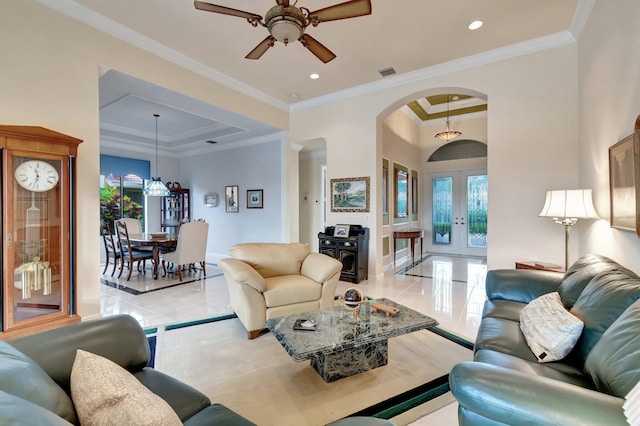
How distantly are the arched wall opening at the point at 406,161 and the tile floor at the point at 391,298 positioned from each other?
74cm

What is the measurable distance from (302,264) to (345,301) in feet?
4.57

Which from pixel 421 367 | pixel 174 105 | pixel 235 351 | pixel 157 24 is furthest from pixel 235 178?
pixel 421 367

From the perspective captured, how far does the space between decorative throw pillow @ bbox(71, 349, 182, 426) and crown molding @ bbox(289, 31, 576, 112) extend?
5051 mm

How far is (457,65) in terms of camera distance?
14.3 feet

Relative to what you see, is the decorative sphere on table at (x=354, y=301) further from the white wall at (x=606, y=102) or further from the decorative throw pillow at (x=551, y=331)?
the white wall at (x=606, y=102)

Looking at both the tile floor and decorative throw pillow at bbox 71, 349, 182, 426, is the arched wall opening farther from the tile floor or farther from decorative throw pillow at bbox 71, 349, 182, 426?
decorative throw pillow at bbox 71, 349, 182, 426

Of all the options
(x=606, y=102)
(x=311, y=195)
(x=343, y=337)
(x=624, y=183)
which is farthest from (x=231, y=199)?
(x=624, y=183)

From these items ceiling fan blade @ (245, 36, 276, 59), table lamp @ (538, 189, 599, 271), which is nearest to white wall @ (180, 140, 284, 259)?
ceiling fan blade @ (245, 36, 276, 59)

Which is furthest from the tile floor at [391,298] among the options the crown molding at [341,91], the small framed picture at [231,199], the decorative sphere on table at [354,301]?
the crown molding at [341,91]

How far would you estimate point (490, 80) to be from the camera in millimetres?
4164

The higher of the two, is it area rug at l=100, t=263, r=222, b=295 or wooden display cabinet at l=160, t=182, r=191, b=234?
wooden display cabinet at l=160, t=182, r=191, b=234

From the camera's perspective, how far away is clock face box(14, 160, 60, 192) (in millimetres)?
Result: 2629

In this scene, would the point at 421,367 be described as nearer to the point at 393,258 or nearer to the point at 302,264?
the point at 302,264

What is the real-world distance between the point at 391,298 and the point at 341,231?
1519 mm
